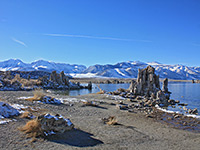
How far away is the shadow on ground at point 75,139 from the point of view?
20.4ft

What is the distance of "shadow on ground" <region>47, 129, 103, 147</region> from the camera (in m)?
6.23

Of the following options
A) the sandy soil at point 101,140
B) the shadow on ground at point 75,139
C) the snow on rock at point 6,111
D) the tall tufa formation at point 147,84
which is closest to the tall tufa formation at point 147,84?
the tall tufa formation at point 147,84

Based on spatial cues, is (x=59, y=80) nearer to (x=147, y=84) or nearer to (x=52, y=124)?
(x=147, y=84)

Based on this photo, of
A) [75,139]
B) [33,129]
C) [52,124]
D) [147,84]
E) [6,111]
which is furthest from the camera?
[147,84]

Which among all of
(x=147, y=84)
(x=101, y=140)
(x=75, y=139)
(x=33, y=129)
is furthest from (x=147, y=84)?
(x=33, y=129)

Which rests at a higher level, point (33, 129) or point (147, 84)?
point (147, 84)

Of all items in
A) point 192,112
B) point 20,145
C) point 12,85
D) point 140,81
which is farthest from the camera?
point 12,85

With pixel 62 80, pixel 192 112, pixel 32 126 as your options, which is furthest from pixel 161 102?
pixel 62 80

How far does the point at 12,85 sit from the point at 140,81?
24219 millimetres

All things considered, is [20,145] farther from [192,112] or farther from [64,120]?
[192,112]

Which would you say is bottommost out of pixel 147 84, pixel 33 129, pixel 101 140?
pixel 101 140

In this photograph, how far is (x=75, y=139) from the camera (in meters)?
6.58

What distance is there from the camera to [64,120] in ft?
24.4

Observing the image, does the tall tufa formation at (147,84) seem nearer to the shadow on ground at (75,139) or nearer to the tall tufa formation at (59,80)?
the shadow on ground at (75,139)
